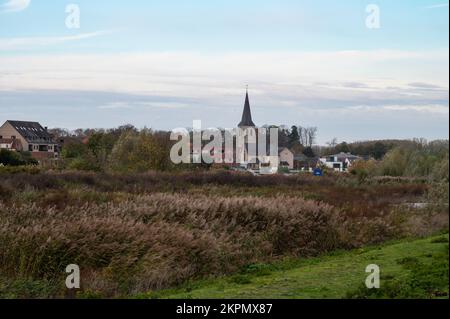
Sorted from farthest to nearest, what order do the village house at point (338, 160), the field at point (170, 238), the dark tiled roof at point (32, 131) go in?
the village house at point (338, 160)
the dark tiled roof at point (32, 131)
the field at point (170, 238)

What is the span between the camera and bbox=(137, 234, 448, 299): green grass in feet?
28.1

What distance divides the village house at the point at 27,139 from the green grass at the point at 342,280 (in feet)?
193

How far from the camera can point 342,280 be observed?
34.1 ft

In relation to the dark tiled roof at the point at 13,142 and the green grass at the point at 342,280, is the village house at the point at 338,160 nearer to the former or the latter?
the dark tiled roof at the point at 13,142

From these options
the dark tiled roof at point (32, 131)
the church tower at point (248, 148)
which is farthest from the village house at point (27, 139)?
the church tower at point (248, 148)

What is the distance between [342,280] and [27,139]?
66021 millimetres

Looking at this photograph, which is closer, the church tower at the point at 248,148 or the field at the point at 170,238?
the field at the point at 170,238

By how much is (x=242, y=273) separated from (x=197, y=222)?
3.18 m

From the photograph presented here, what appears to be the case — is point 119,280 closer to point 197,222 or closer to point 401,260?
point 197,222

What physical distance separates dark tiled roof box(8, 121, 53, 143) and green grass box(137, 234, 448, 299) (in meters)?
62.6

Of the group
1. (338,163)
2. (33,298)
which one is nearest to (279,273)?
(33,298)

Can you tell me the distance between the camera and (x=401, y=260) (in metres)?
12.2

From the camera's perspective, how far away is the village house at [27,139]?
7000 cm

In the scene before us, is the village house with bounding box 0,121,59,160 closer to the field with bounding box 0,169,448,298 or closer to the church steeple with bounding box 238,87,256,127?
the church steeple with bounding box 238,87,256,127
